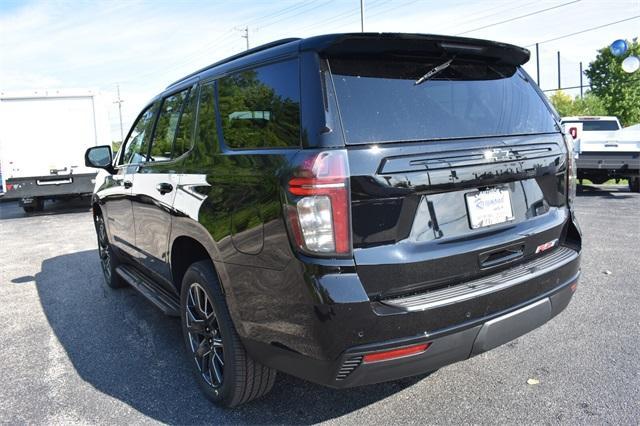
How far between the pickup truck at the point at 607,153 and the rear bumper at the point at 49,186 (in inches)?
449

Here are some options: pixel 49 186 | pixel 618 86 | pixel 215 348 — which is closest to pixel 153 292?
pixel 215 348

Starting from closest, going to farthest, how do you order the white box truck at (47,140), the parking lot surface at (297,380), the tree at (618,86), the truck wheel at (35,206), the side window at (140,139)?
the parking lot surface at (297,380), the side window at (140,139), the white box truck at (47,140), the truck wheel at (35,206), the tree at (618,86)

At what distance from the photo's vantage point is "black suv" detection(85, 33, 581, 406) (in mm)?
2098

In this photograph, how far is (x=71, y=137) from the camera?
12.8m

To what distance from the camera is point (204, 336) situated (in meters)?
3.02

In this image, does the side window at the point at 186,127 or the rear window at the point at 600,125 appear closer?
the side window at the point at 186,127

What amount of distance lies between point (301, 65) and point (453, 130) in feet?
2.53

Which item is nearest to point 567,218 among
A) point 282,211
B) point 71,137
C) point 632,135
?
point 282,211

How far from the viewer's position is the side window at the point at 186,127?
3.23 m

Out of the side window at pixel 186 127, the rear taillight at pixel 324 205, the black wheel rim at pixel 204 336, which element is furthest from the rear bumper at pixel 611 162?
the rear taillight at pixel 324 205

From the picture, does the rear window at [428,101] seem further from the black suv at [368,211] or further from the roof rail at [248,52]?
the roof rail at [248,52]

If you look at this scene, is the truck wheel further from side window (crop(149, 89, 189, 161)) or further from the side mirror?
side window (crop(149, 89, 189, 161))

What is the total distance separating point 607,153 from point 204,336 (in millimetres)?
10937

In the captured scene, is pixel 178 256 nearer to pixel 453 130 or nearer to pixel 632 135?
pixel 453 130
